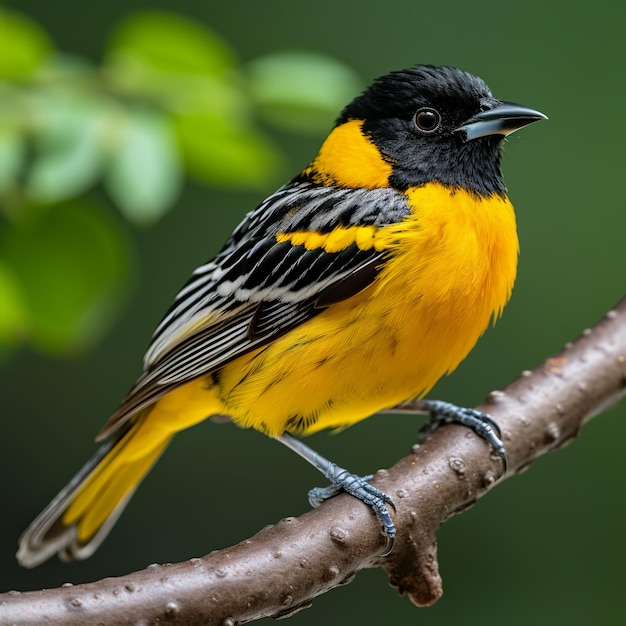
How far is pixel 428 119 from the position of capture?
2.83 meters

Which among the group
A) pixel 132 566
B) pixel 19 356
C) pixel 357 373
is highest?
pixel 357 373

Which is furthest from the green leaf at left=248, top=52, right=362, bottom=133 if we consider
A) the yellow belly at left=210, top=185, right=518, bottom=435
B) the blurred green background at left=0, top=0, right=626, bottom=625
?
the blurred green background at left=0, top=0, right=626, bottom=625

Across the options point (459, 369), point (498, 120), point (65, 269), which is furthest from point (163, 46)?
point (459, 369)

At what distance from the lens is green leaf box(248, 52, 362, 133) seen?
2773mm

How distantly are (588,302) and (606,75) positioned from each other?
114 cm

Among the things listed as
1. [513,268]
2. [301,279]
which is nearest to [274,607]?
[301,279]

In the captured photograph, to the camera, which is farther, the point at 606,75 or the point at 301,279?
the point at 606,75

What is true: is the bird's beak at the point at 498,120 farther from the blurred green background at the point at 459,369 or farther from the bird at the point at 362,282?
the blurred green background at the point at 459,369

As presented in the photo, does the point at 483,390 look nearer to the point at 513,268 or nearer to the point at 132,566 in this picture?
the point at 132,566

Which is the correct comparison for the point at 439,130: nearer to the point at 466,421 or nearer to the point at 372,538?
the point at 466,421

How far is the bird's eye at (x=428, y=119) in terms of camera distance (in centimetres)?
283

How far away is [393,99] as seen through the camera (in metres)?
2.86

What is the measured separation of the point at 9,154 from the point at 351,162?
894mm

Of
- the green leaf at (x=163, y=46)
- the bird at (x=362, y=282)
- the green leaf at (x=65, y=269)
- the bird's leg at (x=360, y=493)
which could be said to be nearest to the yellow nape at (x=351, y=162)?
the bird at (x=362, y=282)
